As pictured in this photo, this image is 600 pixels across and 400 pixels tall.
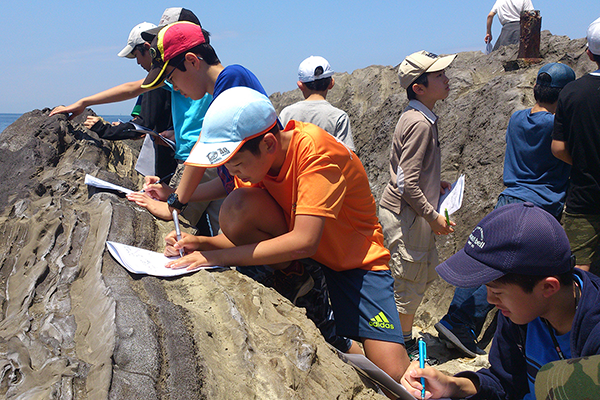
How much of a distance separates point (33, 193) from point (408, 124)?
246 cm

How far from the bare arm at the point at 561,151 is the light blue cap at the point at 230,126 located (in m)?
2.09

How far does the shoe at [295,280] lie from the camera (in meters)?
2.27

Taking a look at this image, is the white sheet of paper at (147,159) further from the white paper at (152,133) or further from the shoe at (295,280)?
the shoe at (295,280)

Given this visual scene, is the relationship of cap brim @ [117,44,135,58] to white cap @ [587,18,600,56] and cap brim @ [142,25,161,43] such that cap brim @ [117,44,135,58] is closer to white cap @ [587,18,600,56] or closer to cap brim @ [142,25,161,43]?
cap brim @ [142,25,161,43]

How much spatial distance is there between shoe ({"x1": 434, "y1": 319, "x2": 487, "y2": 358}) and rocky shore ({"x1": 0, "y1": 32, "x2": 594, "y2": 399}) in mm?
78

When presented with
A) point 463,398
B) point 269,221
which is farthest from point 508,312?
point 269,221

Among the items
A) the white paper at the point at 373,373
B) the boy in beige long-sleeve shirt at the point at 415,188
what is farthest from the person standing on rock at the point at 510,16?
the white paper at the point at 373,373

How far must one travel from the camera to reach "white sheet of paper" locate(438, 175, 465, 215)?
132 inches

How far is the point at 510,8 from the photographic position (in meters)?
5.91

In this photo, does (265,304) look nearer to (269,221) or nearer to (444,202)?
(269,221)

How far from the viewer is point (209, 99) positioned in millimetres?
2947

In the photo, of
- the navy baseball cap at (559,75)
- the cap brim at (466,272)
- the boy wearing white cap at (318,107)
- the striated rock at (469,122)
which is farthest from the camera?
the striated rock at (469,122)

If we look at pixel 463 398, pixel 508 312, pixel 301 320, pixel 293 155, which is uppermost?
pixel 293 155

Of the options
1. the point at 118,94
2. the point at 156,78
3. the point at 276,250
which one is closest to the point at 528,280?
the point at 276,250
